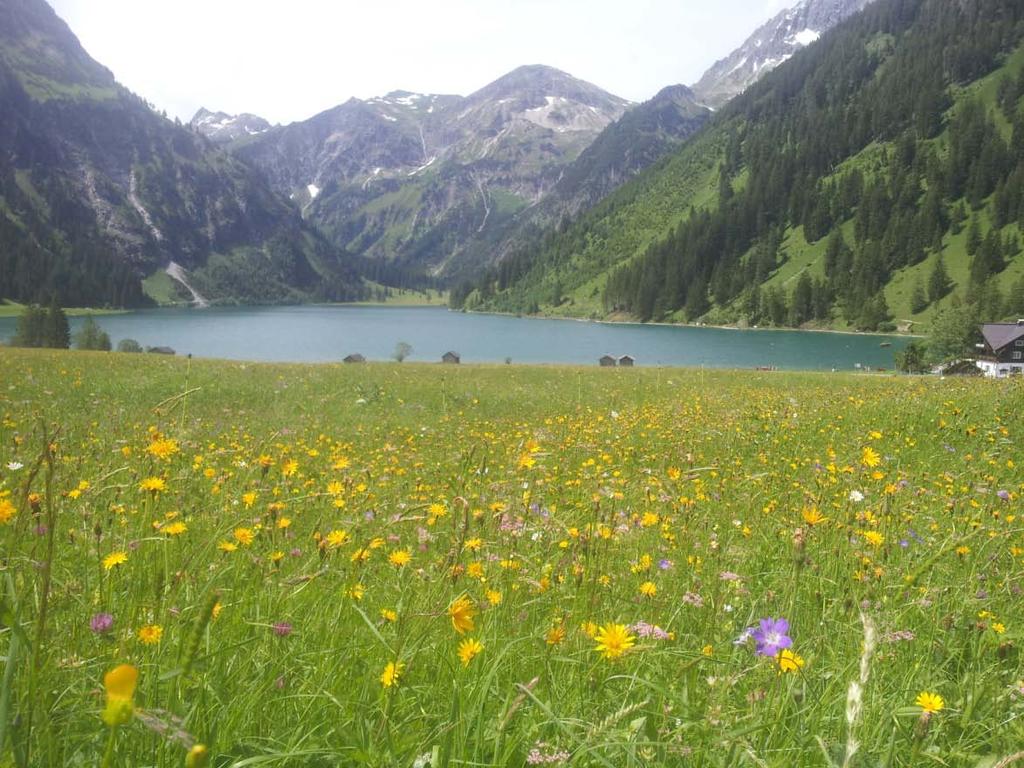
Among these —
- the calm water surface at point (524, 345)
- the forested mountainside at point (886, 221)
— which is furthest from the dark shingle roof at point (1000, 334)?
the forested mountainside at point (886, 221)

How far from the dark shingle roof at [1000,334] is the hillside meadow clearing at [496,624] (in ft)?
280

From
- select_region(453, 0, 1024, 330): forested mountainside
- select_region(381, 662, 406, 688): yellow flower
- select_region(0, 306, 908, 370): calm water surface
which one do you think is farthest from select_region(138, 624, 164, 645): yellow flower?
select_region(453, 0, 1024, 330): forested mountainside

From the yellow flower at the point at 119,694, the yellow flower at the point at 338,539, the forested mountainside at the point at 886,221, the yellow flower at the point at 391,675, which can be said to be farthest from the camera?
the forested mountainside at the point at 886,221

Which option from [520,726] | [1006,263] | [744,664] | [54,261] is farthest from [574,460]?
[54,261]

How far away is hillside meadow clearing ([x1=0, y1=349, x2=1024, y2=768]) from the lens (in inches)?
61.0

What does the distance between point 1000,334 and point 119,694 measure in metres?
94.5

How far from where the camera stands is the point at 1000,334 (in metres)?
73.2

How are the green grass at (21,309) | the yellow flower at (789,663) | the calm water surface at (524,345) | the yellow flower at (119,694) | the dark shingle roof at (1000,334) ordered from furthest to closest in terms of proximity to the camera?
the green grass at (21,309) < the calm water surface at (524,345) < the dark shingle roof at (1000,334) < the yellow flower at (789,663) < the yellow flower at (119,694)

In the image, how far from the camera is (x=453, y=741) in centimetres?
166

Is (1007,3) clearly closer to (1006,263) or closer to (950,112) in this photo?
(950,112)

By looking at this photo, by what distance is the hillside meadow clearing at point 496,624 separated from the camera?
1550 mm

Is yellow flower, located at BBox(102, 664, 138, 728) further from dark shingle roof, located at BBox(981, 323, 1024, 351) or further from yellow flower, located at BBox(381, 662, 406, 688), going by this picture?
dark shingle roof, located at BBox(981, 323, 1024, 351)

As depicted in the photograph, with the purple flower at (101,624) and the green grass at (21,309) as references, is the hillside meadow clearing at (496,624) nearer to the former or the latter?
the purple flower at (101,624)

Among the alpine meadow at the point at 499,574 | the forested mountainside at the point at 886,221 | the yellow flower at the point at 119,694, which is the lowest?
the alpine meadow at the point at 499,574
